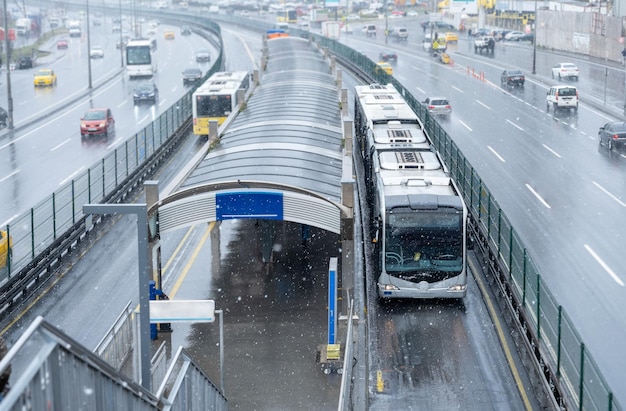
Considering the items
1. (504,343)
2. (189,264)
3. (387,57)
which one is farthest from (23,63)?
(504,343)

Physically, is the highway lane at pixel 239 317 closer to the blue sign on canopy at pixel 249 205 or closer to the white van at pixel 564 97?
the blue sign on canopy at pixel 249 205

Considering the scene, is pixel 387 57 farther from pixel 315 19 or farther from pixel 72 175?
pixel 315 19

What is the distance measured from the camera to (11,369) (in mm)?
7629

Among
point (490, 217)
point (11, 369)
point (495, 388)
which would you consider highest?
Answer: point (11, 369)

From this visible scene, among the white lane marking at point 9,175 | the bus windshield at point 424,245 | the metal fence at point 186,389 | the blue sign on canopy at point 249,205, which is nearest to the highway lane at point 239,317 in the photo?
the bus windshield at point 424,245

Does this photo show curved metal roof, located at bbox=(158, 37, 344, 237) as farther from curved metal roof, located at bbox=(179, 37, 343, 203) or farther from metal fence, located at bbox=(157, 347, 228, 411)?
metal fence, located at bbox=(157, 347, 228, 411)

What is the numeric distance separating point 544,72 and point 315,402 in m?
74.8

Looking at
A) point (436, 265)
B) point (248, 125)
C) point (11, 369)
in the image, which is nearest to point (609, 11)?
point (248, 125)

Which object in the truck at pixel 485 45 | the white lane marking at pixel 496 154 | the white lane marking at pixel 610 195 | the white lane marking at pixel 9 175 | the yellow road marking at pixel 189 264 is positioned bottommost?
the white lane marking at pixel 9 175

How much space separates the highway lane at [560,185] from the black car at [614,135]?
52 cm

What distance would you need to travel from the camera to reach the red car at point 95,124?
190 feet

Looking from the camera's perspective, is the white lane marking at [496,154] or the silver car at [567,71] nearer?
the white lane marking at [496,154]

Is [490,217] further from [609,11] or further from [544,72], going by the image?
[609,11]

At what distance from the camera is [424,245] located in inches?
984
